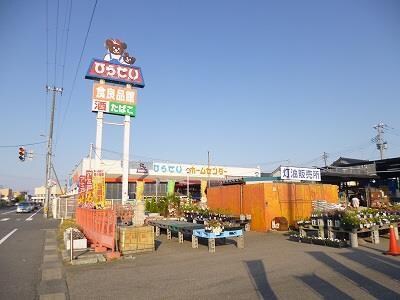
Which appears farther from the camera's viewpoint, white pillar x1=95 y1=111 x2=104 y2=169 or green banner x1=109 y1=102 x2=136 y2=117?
green banner x1=109 y1=102 x2=136 y2=117

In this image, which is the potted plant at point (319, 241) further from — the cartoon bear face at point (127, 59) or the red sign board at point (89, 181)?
the cartoon bear face at point (127, 59)

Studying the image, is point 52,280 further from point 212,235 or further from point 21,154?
point 21,154

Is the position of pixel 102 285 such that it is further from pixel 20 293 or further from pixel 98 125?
pixel 98 125

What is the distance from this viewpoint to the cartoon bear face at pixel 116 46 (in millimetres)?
34719

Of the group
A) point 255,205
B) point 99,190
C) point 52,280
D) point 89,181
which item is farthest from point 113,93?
point 52,280

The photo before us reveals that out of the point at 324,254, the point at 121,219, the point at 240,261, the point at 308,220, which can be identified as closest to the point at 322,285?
the point at 240,261

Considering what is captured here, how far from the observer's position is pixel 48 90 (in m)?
46.1

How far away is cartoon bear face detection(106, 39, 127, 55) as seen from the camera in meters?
34.7

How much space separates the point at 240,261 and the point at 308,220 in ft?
19.4

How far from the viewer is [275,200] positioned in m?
18.7

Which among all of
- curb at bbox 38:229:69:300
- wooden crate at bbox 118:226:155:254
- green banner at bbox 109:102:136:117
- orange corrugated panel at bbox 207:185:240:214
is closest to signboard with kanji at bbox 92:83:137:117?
green banner at bbox 109:102:136:117

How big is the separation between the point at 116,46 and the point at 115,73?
2.58m

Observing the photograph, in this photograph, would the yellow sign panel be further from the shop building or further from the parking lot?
the parking lot

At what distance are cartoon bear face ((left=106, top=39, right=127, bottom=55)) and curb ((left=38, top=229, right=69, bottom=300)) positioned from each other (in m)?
25.7
